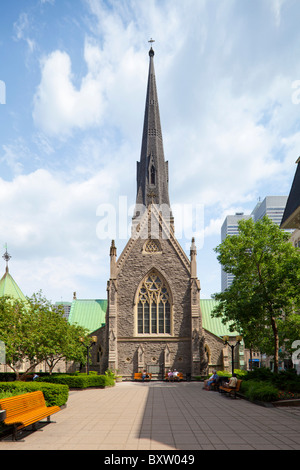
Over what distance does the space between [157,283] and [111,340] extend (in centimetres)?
739

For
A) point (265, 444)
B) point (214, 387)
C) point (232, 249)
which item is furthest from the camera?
point (232, 249)

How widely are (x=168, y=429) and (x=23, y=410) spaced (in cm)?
410

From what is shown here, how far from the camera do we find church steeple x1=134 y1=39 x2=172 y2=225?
5441cm

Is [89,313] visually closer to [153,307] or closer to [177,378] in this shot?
[153,307]

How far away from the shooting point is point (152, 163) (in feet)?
183

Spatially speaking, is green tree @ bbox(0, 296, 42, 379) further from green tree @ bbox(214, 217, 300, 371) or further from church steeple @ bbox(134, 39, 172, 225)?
church steeple @ bbox(134, 39, 172, 225)

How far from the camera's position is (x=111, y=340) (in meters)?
39.7

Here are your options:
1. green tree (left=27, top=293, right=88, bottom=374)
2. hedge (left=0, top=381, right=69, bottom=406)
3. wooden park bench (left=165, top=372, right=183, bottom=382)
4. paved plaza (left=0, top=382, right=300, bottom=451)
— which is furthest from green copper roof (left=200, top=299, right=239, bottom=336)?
hedge (left=0, top=381, right=69, bottom=406)

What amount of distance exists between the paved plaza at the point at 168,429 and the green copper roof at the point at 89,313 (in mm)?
33500

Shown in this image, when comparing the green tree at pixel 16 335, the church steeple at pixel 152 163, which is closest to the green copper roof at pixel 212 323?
the church steeple at pixel 152 163

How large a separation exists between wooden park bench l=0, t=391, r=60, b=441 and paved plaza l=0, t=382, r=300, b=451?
16.5 inches
